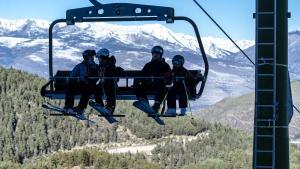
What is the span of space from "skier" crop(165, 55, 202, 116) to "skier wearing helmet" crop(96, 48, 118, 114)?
0.95 metres

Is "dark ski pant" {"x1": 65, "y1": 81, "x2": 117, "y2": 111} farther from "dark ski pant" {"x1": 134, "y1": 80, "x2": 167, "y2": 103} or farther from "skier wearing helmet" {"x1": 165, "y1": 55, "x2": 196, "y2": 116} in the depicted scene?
"skier wearing helmet" {"x1": 165, "y1": 55, "x2": 196, "y2": 116}

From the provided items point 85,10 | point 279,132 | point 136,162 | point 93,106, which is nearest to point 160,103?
point 93,106

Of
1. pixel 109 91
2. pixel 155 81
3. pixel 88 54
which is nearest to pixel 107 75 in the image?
pixel 109 91

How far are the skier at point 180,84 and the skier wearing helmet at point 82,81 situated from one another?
1357mm

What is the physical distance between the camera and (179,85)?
1373cm

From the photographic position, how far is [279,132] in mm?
10055

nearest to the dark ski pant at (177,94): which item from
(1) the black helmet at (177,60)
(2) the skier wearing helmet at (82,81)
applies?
(1) the black helmet at (177,60)

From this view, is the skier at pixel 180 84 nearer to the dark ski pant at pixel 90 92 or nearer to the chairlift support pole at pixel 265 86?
the dark ski pant at pixel 90 92

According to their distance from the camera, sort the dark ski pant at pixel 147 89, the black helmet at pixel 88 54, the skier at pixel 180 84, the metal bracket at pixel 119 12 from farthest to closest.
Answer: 1. the black helmet at pixel 88 54
2. the dark ski pant at pixel 147 89
3. the skier at pixel 180 84
4. the metal bracket at pixel 119 12

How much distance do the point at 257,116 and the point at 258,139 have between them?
257 millimetres

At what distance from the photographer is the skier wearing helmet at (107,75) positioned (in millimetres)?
13859

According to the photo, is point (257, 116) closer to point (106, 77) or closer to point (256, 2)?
point (256, 2)

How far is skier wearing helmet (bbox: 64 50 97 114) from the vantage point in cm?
1394

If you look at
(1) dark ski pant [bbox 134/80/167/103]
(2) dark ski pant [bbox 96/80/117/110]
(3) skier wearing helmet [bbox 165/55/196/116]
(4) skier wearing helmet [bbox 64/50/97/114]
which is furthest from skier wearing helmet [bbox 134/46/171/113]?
(4) skier wearing helmet [bbox 64/50/97/114]
